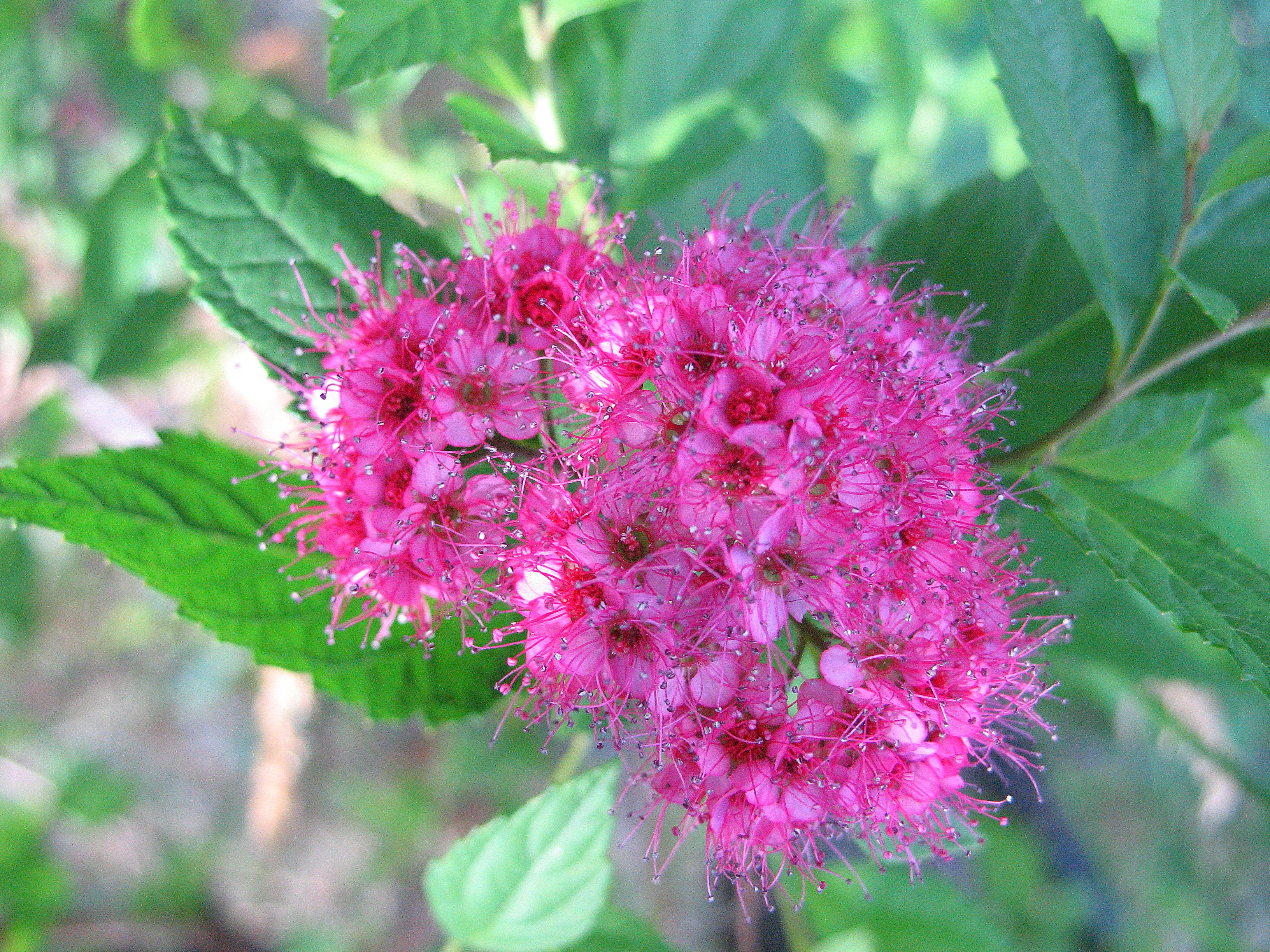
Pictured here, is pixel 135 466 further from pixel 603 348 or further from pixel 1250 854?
pixel 1250 854

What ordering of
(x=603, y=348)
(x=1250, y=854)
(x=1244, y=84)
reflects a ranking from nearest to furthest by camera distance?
(x=603, y=348), (x=1244, y=84), (x=1250, y=854)

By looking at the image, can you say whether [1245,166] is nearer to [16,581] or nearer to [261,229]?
[261,229]

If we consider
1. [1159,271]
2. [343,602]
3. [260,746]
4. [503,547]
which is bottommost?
[260,746]

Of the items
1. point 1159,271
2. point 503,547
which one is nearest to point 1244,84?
point 1159,271

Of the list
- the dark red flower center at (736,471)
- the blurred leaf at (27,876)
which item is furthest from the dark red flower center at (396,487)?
the blurred leaf at (27,876)

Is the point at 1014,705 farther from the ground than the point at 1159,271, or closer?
closer

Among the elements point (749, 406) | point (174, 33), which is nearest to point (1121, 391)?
point (749, 406)

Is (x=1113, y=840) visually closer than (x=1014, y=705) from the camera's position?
No
